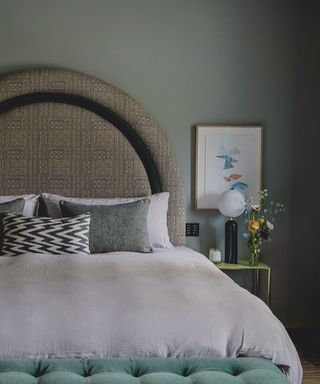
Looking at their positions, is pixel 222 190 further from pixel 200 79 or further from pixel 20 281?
pixel 20 281

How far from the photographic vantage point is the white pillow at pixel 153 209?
13.7ft

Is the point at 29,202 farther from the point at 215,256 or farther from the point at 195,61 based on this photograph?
the point at 195,61

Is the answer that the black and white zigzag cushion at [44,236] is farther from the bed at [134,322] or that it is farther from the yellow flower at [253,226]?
the yellow flower at [253,226]

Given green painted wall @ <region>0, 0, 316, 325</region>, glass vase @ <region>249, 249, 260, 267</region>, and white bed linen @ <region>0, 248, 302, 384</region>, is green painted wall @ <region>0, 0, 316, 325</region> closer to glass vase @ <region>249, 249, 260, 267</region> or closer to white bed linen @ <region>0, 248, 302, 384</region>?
glass vase @ <region>249, 249, 260, 267</region>

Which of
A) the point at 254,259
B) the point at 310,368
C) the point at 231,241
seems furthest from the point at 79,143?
the point at 310,368

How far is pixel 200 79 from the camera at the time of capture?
4617 millimetres

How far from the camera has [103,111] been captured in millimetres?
4469

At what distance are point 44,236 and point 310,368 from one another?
1855 mm

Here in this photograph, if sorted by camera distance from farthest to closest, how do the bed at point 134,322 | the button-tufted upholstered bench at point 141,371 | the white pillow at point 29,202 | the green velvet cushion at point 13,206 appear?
1. the white pillow at point 29,202
2. the green velvet cushion at point 13,206
3. the bed at point 134,322
4. the button-tufted upholstered bench at point 141,371

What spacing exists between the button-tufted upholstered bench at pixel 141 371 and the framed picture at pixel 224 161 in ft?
7.77

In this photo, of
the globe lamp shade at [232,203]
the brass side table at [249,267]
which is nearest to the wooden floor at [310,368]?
the brass side table at [249,267]

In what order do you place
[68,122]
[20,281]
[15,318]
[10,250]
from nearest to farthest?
[15,318], [20,281], [10,250], [68,122]

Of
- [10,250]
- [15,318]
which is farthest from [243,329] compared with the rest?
[10,250]

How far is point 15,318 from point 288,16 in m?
3.28
